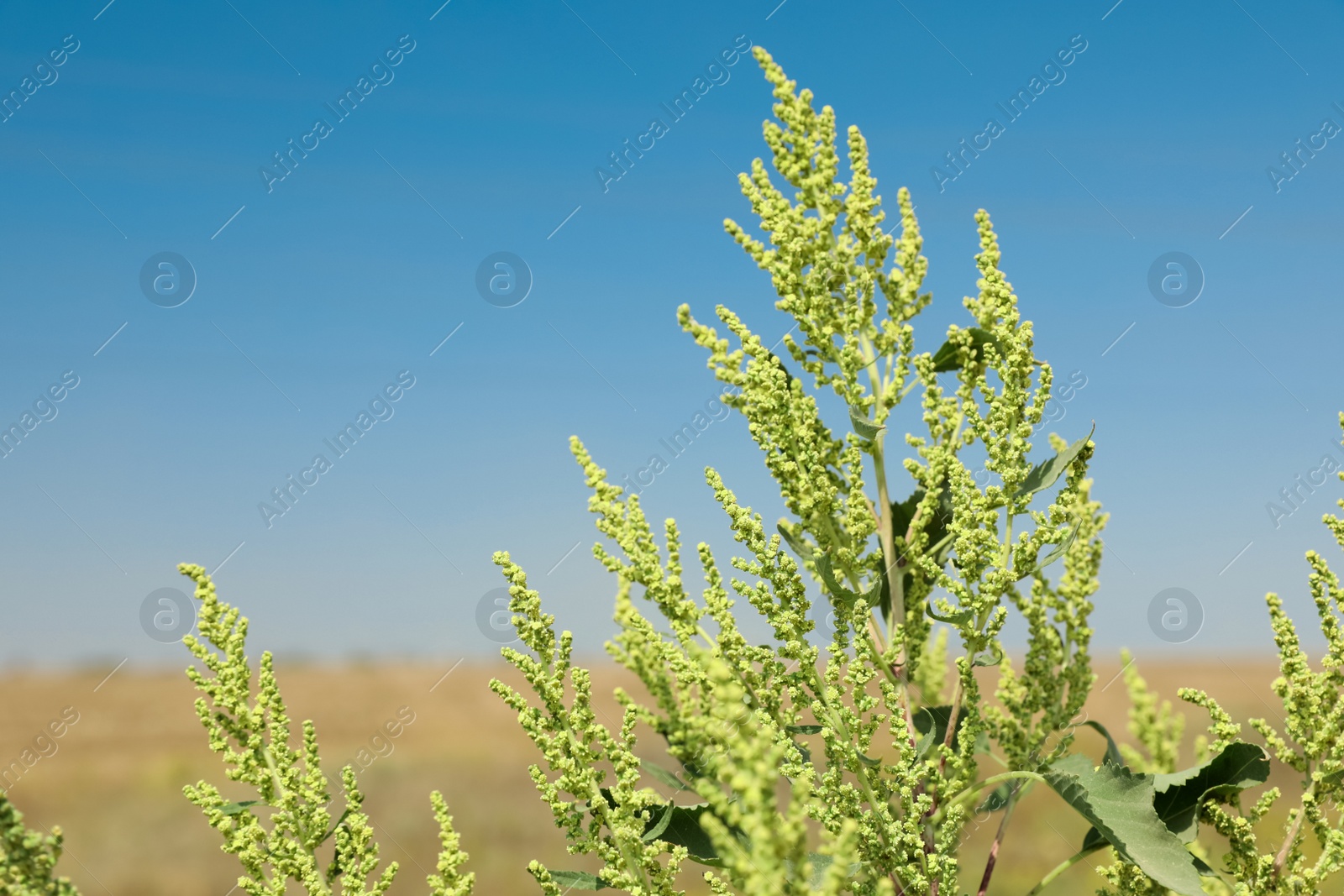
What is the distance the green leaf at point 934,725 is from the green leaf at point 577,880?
49.9 inches

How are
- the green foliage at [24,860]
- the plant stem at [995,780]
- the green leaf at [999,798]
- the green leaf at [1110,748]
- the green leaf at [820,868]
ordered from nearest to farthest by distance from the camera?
the green foliage at [24,860] < the green leaf at [820,868] < the plant stem at [995,780] < the green leaf at [1110,748] < the green leaf at [999,798]

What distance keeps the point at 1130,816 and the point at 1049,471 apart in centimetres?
132

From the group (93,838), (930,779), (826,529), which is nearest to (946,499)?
(826,529)

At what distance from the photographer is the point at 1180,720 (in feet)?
17.2

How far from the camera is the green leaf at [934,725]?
3.43 metres

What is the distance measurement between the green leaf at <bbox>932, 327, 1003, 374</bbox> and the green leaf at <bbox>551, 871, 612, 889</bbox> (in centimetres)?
240

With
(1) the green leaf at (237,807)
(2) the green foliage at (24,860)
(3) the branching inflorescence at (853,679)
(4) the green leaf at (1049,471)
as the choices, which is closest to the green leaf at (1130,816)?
(3) the branching inflorescence at (853,679)

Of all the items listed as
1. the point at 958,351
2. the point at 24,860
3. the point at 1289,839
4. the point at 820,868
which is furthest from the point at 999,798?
the point at 24,860

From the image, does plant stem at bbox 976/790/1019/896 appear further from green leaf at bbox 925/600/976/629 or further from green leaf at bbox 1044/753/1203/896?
green leaf at bbox 925/600/976/629

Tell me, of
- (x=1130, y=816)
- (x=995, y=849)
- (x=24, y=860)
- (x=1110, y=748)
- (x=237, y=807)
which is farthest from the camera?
(x=995, y=849)

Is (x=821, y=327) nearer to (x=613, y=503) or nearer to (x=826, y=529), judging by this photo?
(x=826, y=529)

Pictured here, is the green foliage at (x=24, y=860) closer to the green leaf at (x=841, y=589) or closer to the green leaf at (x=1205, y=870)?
the green leaf at (x=841, y=589)

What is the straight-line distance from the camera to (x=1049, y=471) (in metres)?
3.68

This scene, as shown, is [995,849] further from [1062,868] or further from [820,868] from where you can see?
[820,868]
